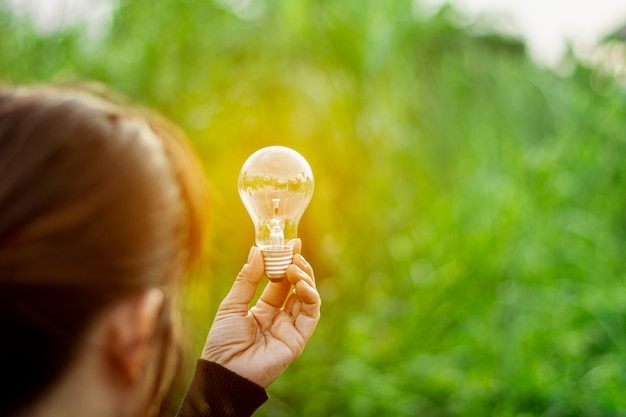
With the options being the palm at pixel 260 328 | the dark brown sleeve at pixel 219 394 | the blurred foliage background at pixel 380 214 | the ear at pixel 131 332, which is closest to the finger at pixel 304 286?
the palm at pixel 260 328

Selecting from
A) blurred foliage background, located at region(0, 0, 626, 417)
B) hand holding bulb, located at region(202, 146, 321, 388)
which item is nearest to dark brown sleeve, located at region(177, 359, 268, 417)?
hand holding bulb, located at region(202, 146, 321, 388)

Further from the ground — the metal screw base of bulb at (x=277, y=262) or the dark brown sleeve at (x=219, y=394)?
the metal screw base of bulb at (x=277, y=262)

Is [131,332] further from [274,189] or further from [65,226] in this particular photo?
[274,189]

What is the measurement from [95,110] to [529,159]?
2.29 meters

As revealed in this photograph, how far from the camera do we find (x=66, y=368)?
2.17 feet

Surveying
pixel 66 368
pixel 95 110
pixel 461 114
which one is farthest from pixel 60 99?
pixel 461 114

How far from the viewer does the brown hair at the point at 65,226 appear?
0.63 metres

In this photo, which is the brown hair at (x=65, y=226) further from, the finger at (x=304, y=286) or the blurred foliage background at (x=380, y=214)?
the blurred foliage background at (x=380, y=214)

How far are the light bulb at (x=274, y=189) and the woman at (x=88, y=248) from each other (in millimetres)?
304

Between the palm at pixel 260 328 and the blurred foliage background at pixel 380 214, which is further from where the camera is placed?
the blurred foliage background at pixel 380 214

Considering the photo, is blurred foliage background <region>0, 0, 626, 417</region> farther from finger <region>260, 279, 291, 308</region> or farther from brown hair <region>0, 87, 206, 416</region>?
brown hair <region>0, 87, 206, 416</region>

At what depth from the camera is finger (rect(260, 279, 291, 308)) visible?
105 centimetres

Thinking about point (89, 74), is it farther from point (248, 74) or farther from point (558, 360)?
point (558, 360)

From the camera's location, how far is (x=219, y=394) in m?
0.92
